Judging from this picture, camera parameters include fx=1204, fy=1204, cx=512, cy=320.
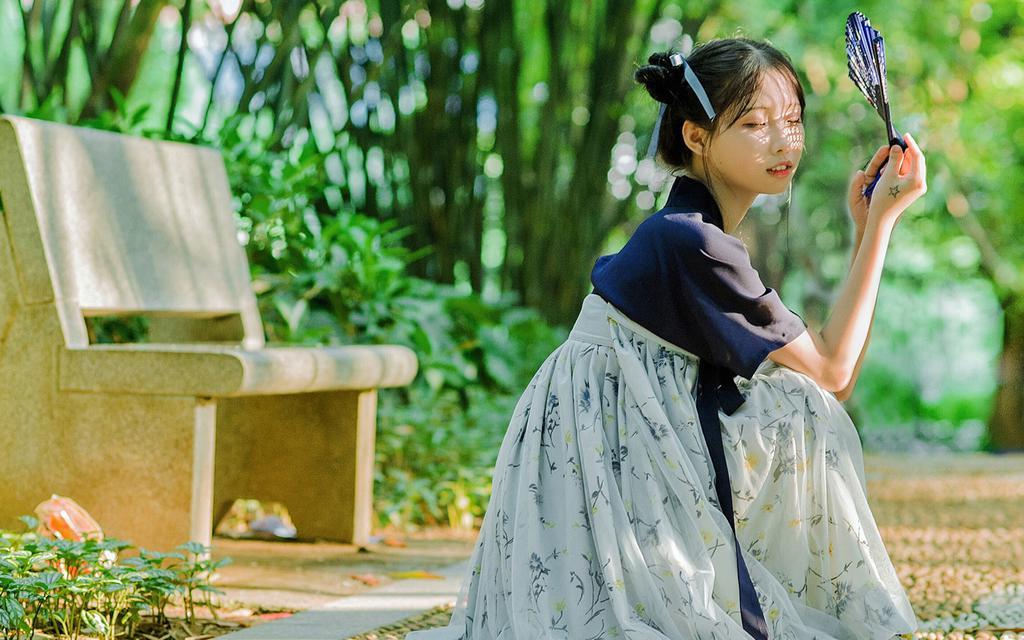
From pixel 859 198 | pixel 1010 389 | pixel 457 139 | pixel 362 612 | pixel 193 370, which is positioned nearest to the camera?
pixel 859 198

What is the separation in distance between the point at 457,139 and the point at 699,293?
3777mm

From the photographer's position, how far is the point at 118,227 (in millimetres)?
2945

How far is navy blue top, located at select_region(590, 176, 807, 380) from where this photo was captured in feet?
5.52

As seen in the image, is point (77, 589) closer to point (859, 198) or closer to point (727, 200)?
point (727, 200)

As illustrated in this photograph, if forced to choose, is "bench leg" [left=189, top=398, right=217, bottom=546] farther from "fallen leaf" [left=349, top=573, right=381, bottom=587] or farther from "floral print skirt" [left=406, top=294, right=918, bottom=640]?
"floral print skirt" [left=406, top=294, right=918, bottom=640]

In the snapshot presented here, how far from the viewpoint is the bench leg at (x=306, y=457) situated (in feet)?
10.2

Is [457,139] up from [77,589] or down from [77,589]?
up

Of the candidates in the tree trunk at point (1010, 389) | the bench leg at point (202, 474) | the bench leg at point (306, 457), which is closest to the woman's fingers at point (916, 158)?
the bench leg at point (202, 474)

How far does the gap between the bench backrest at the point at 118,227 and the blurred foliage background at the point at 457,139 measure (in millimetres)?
444

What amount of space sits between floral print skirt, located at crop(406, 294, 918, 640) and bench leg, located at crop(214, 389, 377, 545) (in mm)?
1285

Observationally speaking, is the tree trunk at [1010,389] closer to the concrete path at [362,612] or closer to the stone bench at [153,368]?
the stone bench at [153,368]

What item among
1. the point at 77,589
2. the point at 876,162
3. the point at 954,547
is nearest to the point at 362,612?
the point at 77,589

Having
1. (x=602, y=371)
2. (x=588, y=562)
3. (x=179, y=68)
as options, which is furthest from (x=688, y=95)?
(x=179, y=68)

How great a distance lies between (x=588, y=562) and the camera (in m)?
1.73
